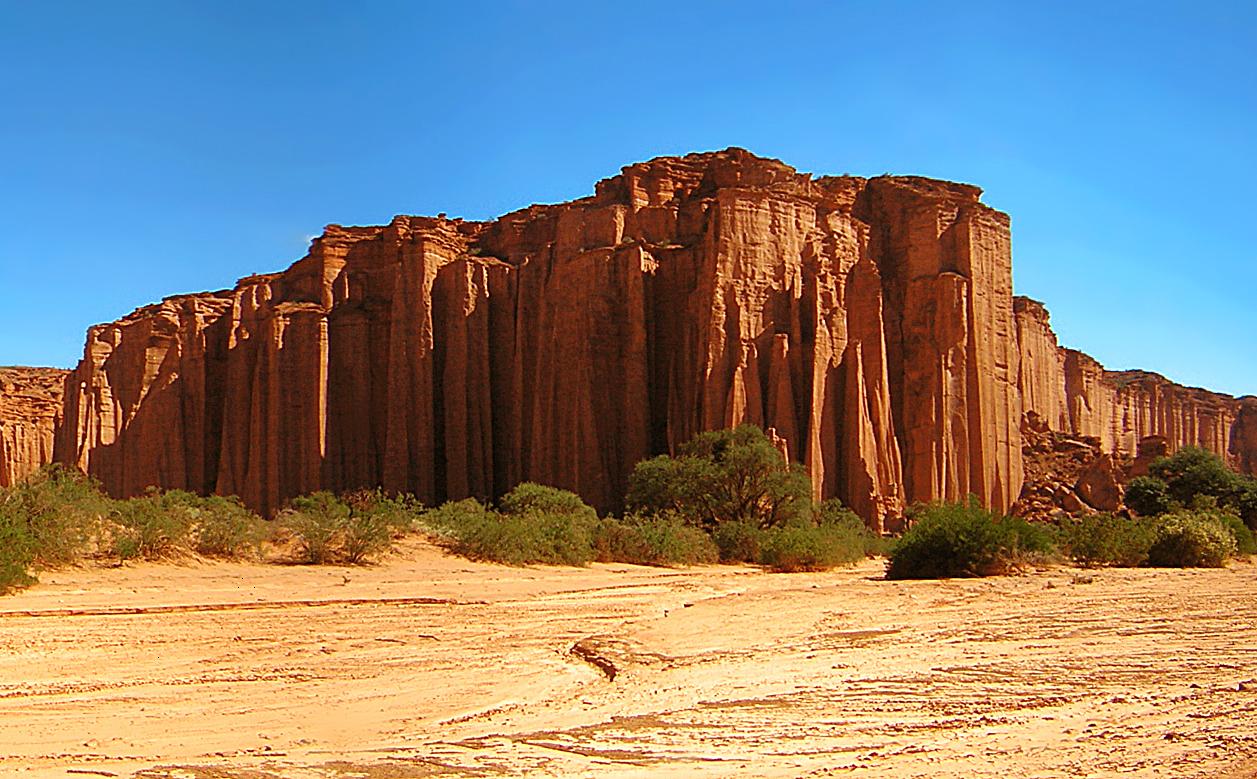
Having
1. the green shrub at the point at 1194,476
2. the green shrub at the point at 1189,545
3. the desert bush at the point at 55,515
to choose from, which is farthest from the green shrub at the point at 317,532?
the green shrub at the point at 1194,476

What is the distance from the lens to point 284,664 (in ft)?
33.7

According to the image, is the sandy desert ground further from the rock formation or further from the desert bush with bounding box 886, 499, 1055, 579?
the rock formation

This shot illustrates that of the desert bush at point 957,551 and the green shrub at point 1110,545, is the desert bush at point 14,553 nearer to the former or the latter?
the desert bush at point 957,551

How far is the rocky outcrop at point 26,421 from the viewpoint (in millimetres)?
71625

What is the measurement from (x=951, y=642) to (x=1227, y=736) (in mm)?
4983

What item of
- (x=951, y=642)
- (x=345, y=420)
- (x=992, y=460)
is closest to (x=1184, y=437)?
(x=992, y=460)

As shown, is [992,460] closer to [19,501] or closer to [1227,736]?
[19,501]

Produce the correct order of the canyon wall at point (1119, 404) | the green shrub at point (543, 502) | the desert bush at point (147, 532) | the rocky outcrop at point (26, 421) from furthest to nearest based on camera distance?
the rocky outcrop at point (26, 421) → the canyon wall at point (1119, 404) → the green shrub at point (543, 502) → the desert bush at point (147, 532)

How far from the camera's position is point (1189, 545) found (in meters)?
26.8

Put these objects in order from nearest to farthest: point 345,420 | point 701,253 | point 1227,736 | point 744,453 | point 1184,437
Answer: point 1227,736, point 744,453, point 701,253, point 345,420, point 1184,437

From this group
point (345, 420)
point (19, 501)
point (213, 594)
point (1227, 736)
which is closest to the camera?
point (1227, 736)

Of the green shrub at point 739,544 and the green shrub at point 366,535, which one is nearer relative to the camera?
the green shrub at point 366,535

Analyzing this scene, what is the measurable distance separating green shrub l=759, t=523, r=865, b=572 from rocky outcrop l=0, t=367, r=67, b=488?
57625mm

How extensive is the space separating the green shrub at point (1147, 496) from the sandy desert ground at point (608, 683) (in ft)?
85.4
